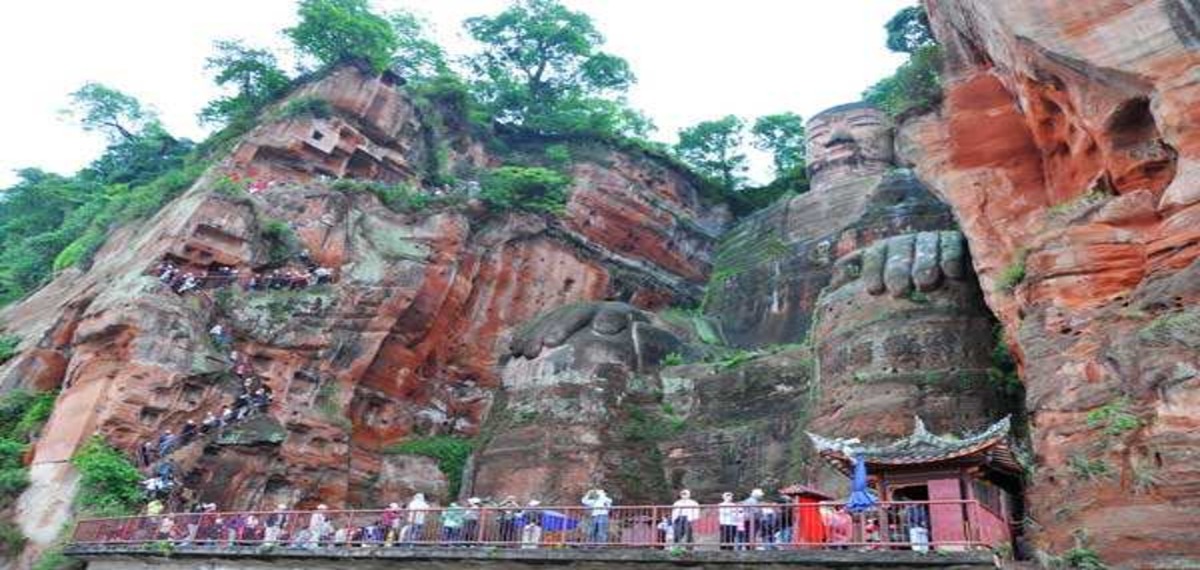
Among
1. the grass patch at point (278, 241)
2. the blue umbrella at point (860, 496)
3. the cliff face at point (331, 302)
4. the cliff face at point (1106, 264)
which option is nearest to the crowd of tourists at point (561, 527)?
the blue umbrella at point (860, 496)

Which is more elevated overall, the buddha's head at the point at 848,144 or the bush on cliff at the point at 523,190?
the buddha's head at the point at 848,144

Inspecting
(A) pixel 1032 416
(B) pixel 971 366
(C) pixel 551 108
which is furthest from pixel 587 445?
(C) pixel 551 108

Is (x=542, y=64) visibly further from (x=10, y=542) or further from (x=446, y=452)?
(x=10, y=542)

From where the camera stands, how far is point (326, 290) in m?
27.4

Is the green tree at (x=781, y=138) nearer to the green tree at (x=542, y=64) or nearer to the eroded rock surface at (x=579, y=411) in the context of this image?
the green tree at (x=542, y=64)

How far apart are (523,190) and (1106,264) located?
72.1ft

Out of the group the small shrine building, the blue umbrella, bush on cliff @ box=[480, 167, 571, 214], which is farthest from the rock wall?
bush on cliff @ box=[480, 167, 571, 214]

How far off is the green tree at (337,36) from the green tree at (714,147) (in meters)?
16.9

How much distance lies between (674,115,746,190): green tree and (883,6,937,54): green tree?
9369mm

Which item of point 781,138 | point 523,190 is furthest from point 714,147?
point 523,190

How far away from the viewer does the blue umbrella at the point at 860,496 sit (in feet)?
41.2

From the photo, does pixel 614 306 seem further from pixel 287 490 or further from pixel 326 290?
pixel 287 490

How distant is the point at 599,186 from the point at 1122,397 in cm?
2591

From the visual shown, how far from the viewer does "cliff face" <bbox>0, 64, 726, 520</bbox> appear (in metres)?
23.3
